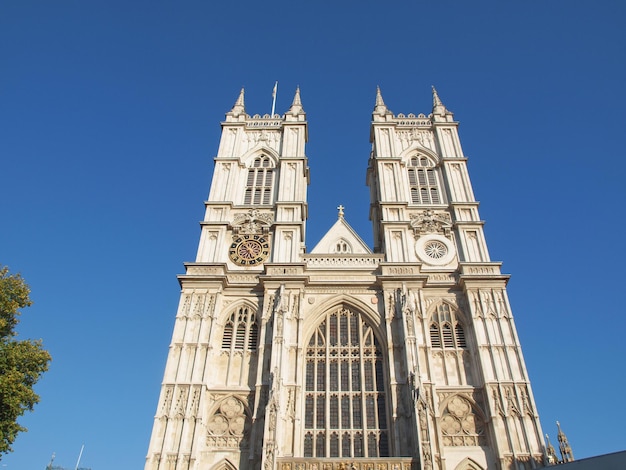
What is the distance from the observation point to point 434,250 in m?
27.4

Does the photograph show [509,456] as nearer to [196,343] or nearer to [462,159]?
[196,343]

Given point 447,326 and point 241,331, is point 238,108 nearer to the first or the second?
point 241,331

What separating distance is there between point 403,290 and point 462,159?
37.0ft

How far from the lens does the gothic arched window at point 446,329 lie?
78.5 ft

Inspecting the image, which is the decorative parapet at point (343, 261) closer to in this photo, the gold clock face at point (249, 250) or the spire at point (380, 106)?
the gold clock face at point (249, 250)

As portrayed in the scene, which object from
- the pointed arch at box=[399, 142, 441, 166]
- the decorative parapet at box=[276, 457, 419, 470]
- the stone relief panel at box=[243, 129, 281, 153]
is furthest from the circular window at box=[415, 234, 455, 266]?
the stone relief panel at box=[243, 129, 281, 153]

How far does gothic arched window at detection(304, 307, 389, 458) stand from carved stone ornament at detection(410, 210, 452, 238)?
6.79 meters

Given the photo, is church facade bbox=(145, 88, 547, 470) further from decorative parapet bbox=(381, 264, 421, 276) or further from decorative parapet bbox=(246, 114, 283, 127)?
decorative parapet bbox=(246, 114, 283, 127)

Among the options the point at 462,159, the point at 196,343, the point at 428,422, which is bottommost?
the point at 428,422

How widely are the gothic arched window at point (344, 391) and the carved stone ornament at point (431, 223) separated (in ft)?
22.3

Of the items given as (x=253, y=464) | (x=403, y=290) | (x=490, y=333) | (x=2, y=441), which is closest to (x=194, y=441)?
(x=253, y=464)

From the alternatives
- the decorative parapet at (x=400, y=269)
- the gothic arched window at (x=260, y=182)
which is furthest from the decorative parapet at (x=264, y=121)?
the decorative parapet at (x=400, y=269)

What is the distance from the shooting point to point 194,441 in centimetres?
2030

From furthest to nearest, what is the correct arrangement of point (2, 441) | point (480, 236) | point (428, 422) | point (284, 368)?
point (480, 236)
point (284, 368)
point (428, 422)
point (2, 441)
